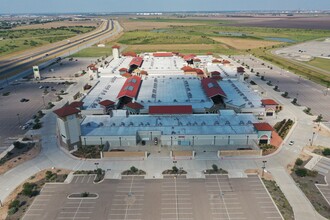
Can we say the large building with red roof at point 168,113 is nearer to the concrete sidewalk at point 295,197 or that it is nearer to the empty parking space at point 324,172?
the concrete sidewalk at point 295,197

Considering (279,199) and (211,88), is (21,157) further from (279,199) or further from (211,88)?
(211,88)

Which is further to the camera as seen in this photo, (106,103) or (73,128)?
(106,103)

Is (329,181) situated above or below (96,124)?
below

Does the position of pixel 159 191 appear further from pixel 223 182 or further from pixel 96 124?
pixel 96 124

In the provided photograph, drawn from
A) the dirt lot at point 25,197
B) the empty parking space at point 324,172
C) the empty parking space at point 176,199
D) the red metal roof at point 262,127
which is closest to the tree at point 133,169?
the empty parking space at point 176,199

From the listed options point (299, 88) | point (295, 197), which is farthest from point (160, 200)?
point (299, 88)

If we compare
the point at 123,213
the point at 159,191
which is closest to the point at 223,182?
the point at 159,191

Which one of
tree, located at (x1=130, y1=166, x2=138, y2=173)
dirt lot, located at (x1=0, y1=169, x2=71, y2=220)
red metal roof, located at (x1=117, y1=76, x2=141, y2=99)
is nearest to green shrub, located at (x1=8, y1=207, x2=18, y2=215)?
dirt lot, located at (x1=0, y1=169, x2=71, y2=220)
